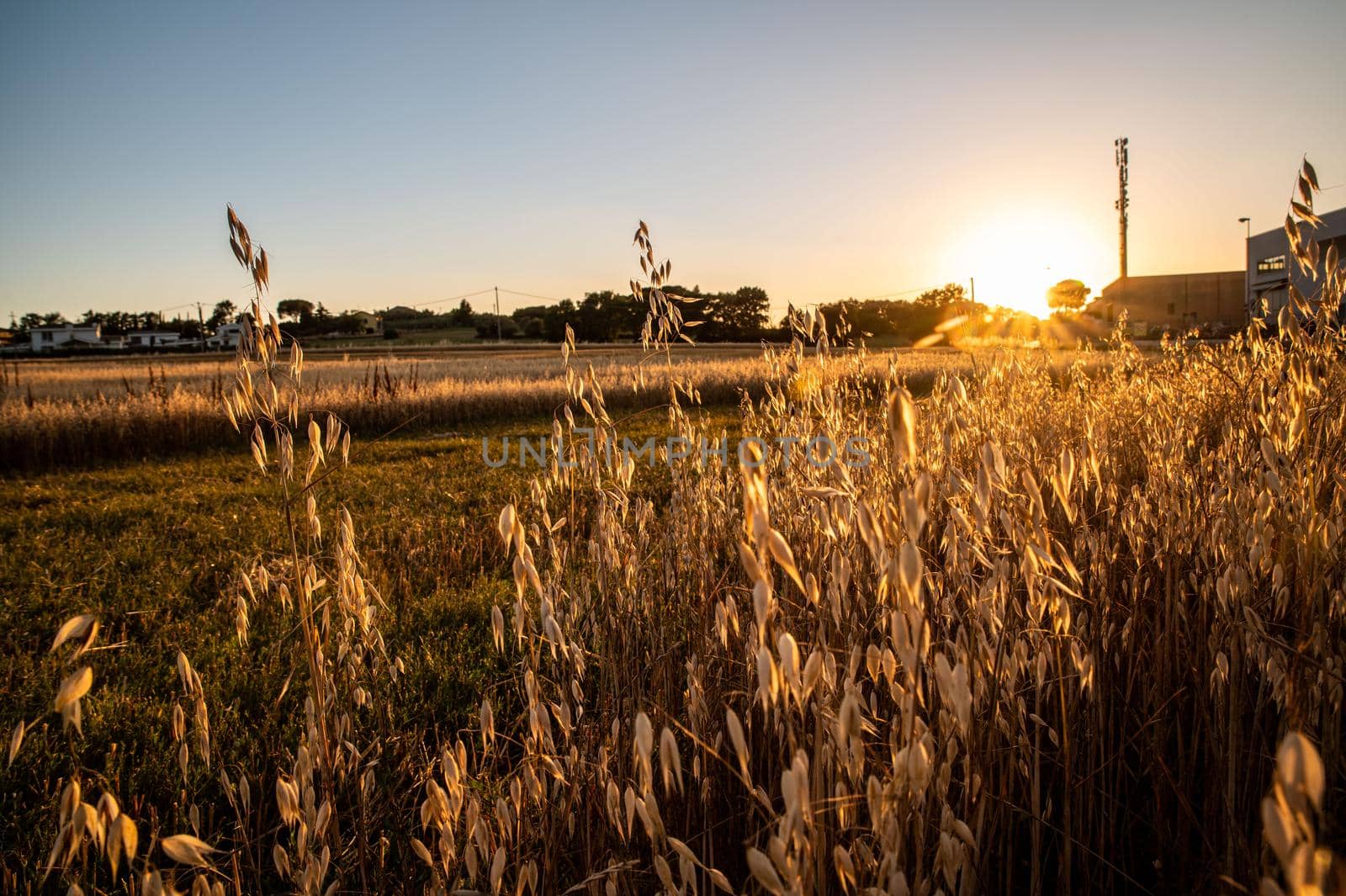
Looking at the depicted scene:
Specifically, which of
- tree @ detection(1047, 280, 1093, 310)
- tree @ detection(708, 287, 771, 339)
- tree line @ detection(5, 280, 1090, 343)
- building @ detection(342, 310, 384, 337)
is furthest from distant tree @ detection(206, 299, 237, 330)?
tree @ detection(1047, 280, 1093, 310)

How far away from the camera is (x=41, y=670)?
298 centimetres

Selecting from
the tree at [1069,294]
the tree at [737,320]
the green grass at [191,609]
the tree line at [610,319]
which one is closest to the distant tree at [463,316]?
the tree line at [610,319]

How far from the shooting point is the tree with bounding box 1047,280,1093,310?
6656cm

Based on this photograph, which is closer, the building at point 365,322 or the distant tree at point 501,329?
the distant tree at point 501,329

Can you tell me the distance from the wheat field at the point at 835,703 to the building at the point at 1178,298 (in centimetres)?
5752

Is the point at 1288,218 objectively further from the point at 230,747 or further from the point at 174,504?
the point at 174,504

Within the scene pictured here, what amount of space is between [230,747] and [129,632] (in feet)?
5.54

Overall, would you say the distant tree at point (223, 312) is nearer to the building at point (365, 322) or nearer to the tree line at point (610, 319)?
the tree line at point (610, 319)

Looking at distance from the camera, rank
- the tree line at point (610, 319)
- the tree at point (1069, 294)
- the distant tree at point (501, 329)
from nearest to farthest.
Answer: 1. the tree line at point (610, 319)
2. the distant tree at point (501, 329)
3. the tree at point (1069, 294)

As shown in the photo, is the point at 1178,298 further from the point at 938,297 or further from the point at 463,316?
the point at 463,316

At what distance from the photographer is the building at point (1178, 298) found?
52.6m

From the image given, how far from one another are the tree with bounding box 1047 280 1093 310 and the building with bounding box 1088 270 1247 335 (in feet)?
28.9

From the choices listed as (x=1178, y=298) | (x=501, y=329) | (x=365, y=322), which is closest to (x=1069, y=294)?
(x=1178, y=298)

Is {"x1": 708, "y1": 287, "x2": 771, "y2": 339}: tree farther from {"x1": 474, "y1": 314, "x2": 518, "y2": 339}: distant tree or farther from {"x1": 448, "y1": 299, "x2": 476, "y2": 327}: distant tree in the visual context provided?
{"x1": 448, "y1": 299, "x2": 476, "y2": 327}: distant tree
